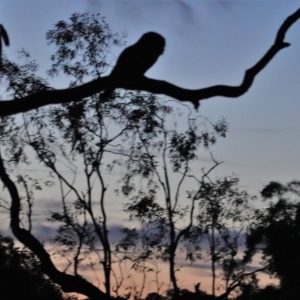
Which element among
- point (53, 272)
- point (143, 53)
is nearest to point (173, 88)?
point (143, 53)

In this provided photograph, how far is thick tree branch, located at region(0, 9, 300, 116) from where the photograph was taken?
5031 millimetres

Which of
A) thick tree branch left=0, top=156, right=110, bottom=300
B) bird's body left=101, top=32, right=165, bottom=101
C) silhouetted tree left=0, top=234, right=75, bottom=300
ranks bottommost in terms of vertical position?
thick tree branch left=0, top=156, right=110, bottom=300

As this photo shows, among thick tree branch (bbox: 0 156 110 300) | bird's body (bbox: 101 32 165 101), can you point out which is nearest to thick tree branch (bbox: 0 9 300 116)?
bird's body (bbox: 101 32 165 101)

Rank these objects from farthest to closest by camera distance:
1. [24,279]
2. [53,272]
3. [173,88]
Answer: [24,279] → [53,272] → [173,88]

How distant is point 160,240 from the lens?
14430mm

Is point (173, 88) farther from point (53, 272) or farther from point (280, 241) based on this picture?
point (280, 241)

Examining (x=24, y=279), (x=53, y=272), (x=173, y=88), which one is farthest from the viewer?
(x=24, y=279)

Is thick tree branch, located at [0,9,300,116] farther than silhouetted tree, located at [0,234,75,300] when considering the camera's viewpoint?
No

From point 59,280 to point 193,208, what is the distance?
5976 millimetres

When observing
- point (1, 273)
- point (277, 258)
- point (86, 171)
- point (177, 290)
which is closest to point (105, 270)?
point (177, 290)

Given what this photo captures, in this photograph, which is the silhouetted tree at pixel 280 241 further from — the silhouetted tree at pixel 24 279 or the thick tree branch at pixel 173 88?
the thick tree branch at pixel 173 88

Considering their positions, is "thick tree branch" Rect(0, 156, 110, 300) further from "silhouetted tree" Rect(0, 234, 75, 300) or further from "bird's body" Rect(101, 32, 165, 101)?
"silhouetted tree" Rect(0, 234, 75, 300)

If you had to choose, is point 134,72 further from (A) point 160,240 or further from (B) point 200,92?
(A) point 160,240

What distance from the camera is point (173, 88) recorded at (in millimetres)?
5348
